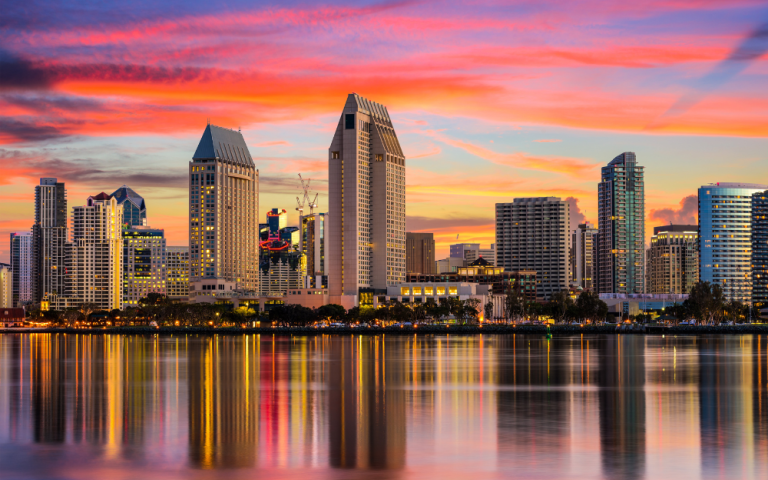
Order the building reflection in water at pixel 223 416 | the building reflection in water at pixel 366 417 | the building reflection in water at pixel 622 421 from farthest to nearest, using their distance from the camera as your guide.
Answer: the building reflection in water at pixel 223 416, the building reflection in water at pixel 366 417, the building reflection in water at pixel 622 421

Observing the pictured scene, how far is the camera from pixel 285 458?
38625 millimetres

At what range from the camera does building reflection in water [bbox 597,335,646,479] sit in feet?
120

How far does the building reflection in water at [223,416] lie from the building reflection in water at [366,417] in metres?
4.00

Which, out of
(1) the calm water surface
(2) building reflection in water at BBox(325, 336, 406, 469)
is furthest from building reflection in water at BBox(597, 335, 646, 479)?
(2) building reflection in water at BBox(325, 336, 406, 469)

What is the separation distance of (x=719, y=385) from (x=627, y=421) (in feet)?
85.5

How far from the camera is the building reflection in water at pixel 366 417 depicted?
1532 inches

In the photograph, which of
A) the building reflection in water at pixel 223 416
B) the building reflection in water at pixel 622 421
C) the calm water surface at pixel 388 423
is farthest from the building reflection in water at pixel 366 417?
the building reflection in water at pixel 622 421

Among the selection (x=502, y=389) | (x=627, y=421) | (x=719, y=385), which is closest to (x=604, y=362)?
(x=719, y=385)

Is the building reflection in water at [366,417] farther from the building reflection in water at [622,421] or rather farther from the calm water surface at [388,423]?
the building reflection in water at [622,421]

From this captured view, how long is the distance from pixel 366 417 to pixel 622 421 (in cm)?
1386

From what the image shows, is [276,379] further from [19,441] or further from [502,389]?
[19,441]

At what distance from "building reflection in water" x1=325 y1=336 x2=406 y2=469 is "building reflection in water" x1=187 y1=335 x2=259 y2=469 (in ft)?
13.1

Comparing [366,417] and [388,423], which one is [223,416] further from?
[388,423]

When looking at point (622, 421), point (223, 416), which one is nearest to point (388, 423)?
point (223, 416)
